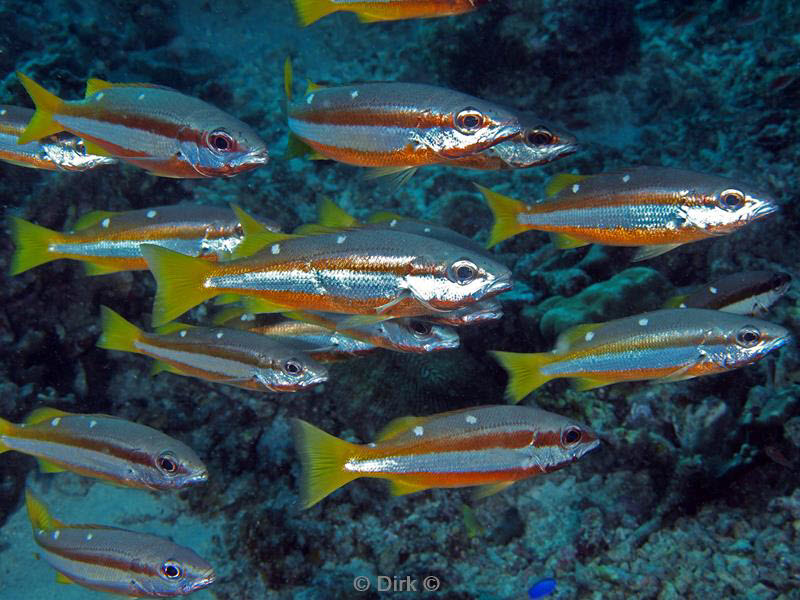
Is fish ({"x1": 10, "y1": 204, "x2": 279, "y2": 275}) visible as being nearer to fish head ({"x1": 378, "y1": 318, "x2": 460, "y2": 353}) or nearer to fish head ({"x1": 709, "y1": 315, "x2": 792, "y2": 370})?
fish head ({"x1": 378, "y1": 318, "x2": 460, "y2": 353})

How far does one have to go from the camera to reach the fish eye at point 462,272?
10.5 feet

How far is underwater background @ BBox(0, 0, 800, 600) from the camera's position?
14.0 feet

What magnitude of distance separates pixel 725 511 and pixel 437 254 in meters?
3.20

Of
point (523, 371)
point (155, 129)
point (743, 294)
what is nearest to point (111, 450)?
point (155, 129)

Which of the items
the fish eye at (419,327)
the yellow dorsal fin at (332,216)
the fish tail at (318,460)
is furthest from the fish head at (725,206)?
the fish tail at (318,460)

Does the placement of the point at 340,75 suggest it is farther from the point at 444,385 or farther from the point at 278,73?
the point at 444,385

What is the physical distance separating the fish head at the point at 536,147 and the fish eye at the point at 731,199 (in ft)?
3.72

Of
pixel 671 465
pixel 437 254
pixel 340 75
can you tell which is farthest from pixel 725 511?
pixel 340 75

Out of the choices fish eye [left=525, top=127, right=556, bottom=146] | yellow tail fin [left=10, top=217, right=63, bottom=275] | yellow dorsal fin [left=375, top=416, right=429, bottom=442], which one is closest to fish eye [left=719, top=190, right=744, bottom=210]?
fish eye [left=525, top=127, right=556, bottom=146]

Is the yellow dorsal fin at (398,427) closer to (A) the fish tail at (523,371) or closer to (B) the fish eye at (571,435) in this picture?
(A) the fish tail at (523,371)

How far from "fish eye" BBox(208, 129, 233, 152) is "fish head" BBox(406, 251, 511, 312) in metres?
1.45

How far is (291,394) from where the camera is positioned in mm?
6098

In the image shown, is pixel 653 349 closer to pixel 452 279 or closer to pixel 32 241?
pixel 452 279

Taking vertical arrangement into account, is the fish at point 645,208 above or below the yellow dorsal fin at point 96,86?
below
